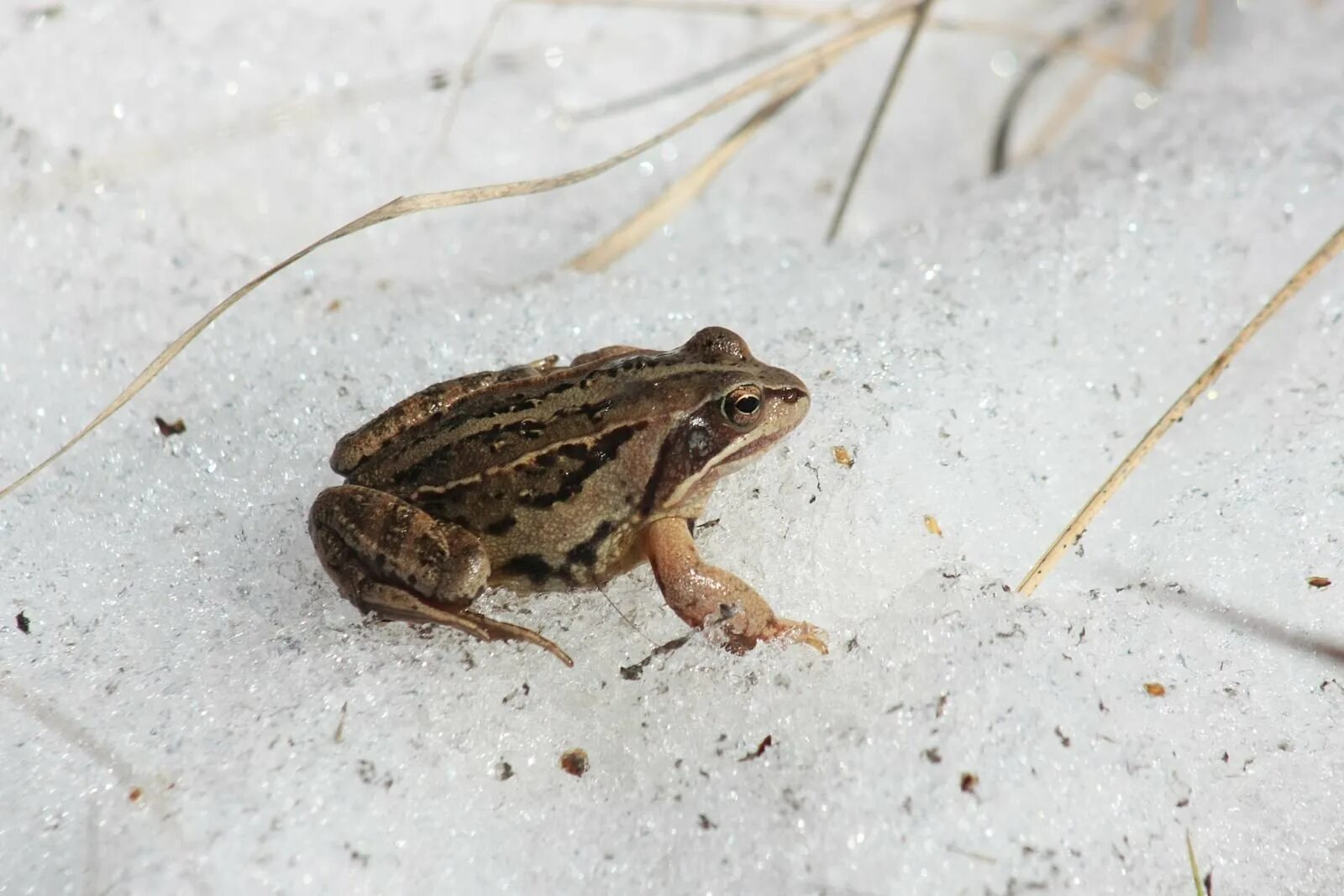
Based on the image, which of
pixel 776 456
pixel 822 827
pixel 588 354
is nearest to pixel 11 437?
pixel 588 354

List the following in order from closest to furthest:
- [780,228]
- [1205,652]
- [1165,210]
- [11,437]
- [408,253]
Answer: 1. [1205,652]
2. [11,437]
3. [1165,210]
4. [408,253]
5. [780,228]

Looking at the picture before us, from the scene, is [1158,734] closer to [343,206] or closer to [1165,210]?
[1165,210]

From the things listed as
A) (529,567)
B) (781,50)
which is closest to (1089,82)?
(781,50)

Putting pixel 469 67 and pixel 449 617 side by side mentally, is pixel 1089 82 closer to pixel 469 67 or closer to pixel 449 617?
pixel 469 67

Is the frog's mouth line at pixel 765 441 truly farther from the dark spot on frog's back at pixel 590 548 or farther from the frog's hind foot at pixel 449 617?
the frog's hind foot at pixel 449 617

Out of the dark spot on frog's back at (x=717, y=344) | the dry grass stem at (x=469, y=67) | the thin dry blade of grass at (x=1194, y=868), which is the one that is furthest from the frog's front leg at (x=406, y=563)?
the dry grass stem at (x=469, y=67)

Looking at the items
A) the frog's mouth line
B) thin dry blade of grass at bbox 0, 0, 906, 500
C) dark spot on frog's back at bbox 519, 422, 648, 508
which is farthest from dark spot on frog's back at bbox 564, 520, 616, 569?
thin dry blade of grass at bbox 0, 0, 906, 500
